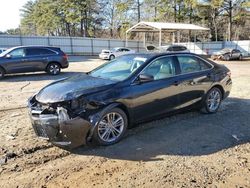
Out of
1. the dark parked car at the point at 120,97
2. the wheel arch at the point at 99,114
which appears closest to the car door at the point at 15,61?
the dark parked car at the point at 120,97

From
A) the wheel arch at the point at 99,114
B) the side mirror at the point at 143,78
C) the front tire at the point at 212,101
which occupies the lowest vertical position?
the front tire at the point at 212,101

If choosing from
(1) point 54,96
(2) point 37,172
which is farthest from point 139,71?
(2) point 37,172

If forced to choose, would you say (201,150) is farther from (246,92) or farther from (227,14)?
(227,14)

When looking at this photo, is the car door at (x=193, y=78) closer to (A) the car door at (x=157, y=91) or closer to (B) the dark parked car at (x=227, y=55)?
(A) the car door at (x=157, y=91)

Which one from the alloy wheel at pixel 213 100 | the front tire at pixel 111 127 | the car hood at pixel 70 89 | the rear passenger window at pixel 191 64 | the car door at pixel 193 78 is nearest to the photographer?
the car hood at pixel 70 89

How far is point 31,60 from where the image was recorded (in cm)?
1644

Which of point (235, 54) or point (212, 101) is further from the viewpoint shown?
point (235, 54)

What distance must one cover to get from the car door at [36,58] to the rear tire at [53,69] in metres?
0.28

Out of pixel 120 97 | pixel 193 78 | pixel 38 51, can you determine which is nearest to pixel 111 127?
pixel 120 97

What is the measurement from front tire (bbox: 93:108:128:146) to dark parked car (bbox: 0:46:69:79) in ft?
38.9

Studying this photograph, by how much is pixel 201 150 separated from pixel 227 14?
4241 cm

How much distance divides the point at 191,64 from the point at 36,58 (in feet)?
36.9

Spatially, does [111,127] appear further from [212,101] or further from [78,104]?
[212,101]

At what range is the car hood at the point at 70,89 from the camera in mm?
5125
